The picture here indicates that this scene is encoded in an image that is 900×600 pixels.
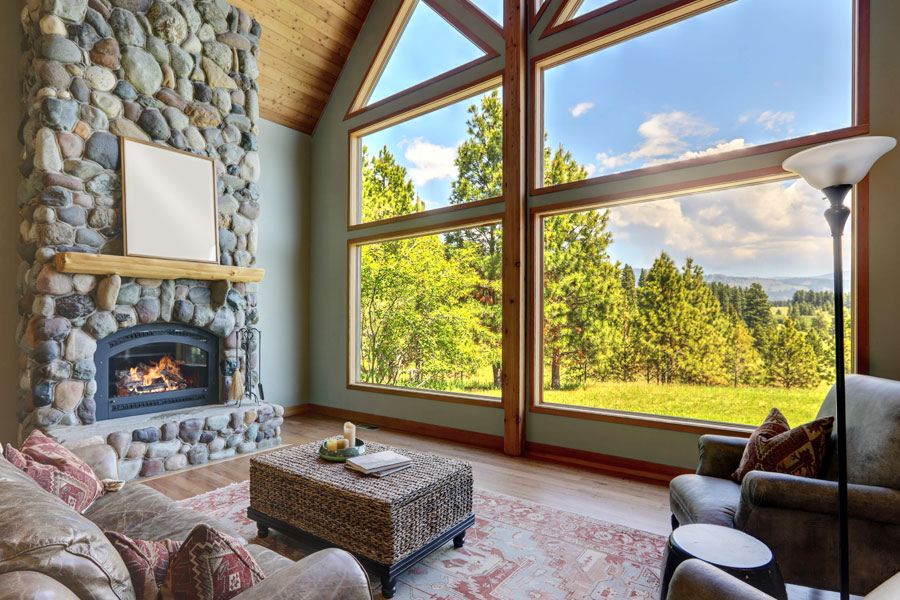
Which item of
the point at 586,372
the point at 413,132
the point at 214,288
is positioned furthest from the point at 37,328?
the point at 586,372

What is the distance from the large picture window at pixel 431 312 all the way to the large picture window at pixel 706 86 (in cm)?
130

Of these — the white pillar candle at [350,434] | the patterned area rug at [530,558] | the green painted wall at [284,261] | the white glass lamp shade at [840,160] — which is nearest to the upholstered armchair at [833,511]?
the patterned area rug at [530,558]

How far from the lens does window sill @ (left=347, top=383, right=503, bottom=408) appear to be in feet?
14.9

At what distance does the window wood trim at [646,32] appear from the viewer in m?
2.95

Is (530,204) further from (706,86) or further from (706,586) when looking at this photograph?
(706,586)

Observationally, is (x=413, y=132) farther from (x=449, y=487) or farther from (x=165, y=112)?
(x=449, y=487)

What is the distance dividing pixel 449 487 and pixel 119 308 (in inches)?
123

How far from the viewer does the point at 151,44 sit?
13.4 ft

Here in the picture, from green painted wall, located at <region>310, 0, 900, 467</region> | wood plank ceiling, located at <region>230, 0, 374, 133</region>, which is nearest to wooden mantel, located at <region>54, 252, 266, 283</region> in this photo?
green painted wall, located at <region>310, 0, 900, 467</region>

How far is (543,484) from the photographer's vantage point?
3.52 metres

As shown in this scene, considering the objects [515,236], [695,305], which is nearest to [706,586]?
[695,305]

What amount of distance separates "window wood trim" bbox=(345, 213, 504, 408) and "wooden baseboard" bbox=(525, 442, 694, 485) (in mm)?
561

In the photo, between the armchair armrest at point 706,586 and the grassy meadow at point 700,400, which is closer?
the armchair armrest at point 706,586

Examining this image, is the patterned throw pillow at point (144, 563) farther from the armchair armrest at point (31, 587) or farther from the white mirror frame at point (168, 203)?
the white mirror frame at point (168, 203)
